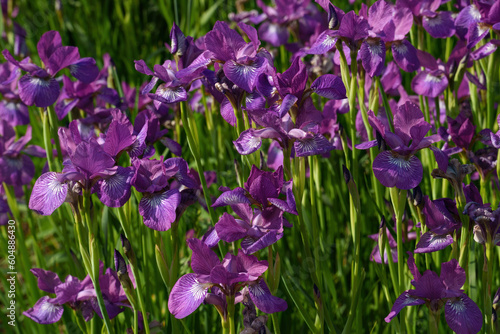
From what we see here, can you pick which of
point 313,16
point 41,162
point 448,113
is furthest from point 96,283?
point 313,16

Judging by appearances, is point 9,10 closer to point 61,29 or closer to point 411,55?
point 61,29

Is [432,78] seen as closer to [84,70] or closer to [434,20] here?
[434,20]

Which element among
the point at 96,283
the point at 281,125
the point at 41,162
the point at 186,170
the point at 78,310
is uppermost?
the point at 281,125

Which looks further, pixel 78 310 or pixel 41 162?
pixel 41 162

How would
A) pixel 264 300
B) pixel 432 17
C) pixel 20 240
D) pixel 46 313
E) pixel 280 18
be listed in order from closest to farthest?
pixel 264 300
pixel 46 313
pixel 432 17
pixel 20 240
pixel 280 18

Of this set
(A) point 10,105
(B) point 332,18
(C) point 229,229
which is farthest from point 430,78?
(A) point 10,105

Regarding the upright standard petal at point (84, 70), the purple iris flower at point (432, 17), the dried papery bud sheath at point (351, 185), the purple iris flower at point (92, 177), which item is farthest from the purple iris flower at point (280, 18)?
the purple iris flower at point (92, 177)
